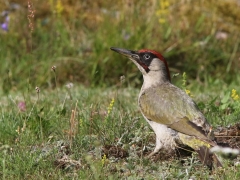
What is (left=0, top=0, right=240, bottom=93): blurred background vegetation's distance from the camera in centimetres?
879

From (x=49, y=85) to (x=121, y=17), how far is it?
1.55 m

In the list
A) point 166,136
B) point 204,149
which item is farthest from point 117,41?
point 204,149

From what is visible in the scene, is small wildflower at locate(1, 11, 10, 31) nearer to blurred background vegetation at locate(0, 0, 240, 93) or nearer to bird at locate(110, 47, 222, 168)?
blurred background vegetation at locate(0, 0, 240, 93)

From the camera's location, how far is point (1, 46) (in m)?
9.05

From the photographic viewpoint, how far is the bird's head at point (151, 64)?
585 centimetres

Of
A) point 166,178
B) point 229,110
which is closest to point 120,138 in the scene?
point 166,178

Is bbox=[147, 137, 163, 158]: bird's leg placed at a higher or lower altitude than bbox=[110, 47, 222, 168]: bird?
lower

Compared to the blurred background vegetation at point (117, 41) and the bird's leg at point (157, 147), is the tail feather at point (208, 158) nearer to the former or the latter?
the bird's leg at point (157, 147)

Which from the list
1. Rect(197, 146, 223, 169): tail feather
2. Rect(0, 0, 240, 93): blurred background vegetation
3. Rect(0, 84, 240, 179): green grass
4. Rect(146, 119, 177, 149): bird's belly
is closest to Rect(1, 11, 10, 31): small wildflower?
Rect(0, 0, 240, 93): blurred background vegetation

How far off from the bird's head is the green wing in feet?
0.68

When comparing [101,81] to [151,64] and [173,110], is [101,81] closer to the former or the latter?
[151,64]

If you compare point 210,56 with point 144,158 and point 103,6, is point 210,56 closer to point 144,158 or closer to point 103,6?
point 103,6

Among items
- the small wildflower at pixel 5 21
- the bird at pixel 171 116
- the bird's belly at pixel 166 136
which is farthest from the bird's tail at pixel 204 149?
the small wildflower at pixel 5 21

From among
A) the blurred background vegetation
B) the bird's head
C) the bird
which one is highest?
the bird's head
